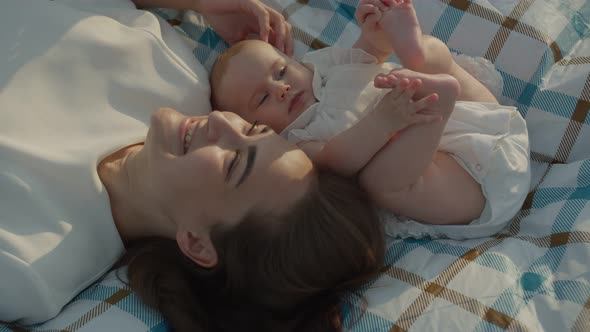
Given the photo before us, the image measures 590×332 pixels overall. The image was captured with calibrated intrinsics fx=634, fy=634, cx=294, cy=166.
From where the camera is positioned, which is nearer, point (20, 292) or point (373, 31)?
point (20, 292)

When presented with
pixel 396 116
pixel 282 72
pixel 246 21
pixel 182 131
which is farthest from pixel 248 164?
pixel 246 21

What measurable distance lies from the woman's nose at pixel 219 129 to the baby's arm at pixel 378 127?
0.19 m

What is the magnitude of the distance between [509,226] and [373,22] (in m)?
0.53

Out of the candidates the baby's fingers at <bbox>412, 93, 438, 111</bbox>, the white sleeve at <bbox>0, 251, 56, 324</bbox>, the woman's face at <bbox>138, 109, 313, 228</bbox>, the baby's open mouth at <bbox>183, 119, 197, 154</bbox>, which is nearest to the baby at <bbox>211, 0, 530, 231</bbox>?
the baby's fingers at <bbox>412, 93, 438, 111</bbox>

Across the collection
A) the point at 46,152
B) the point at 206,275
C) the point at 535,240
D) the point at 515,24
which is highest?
the point at 515,24

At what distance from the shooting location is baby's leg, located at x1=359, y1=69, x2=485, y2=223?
1.19 m

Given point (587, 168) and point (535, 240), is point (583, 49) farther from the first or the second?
point (535, 240)

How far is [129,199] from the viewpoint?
1.28 meters

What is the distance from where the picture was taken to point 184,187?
116 centimetres

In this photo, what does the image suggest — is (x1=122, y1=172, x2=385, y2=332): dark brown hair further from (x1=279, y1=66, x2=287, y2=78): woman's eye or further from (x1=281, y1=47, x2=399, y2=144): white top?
(x1=279, y1=66, x2=287, y2=78): woman's eye

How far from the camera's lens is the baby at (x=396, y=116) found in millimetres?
1195

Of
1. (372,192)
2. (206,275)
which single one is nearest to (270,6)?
(372,192)

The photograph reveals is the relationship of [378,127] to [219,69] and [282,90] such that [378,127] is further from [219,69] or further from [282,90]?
[219,69]

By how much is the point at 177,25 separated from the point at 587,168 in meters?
1.12
